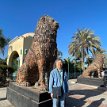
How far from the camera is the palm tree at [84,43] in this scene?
3416cm

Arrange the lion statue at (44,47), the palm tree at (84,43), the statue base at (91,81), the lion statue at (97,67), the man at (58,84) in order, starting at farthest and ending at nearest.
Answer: the palm tree at (84,43), the lion statue at (97,67), the statue base at (91,81), the lion statue at (44,47), the man at (58,84)

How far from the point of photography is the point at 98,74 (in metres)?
15.7

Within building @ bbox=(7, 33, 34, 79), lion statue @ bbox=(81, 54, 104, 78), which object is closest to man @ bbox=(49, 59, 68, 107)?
lion statue @ bbox=(81, 54, 104, 78)

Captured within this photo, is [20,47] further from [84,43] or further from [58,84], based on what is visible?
[58,84]

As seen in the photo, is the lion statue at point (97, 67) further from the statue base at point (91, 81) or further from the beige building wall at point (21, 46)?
the beige building wall at point (21, 46)

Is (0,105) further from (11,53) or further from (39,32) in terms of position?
(11,53)

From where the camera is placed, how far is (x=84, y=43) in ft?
112

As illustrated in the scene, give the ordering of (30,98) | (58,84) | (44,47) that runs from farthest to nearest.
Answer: (44,47) → (30,98) → (58,84)

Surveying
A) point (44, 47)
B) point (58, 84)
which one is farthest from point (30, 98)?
point (44, 47)

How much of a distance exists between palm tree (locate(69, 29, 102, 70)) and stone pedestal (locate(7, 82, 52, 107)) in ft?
88.4

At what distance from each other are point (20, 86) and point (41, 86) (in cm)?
126

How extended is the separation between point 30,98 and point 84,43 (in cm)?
2844

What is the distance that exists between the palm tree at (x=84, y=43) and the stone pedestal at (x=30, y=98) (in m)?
26.9

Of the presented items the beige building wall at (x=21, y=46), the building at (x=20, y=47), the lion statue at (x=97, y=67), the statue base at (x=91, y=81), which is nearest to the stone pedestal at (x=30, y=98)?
the statue base at (x=91, y=81)
